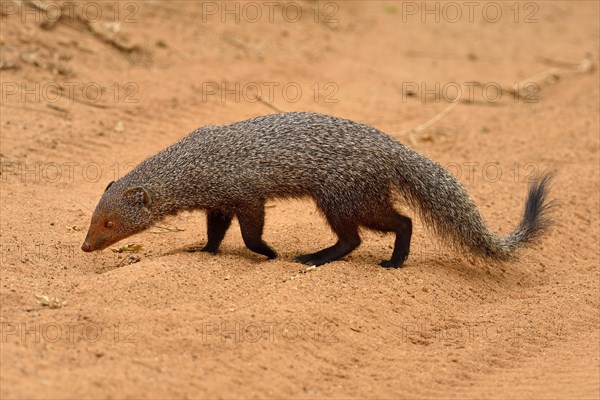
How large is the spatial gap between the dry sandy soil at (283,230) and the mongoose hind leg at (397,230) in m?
0.15

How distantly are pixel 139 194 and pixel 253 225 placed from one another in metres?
0.87

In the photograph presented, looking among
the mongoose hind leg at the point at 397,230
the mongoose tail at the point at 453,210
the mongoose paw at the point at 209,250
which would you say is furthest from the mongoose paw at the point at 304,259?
the mongoose tail at the point at 453,210

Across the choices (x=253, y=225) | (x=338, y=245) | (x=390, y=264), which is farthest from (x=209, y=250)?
(x=390, y=264)

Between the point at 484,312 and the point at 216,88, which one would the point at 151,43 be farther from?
the point at 484,312

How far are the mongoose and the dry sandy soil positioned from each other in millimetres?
322

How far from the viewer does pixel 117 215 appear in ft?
20.0

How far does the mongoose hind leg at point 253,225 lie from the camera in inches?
244

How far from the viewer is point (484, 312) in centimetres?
583

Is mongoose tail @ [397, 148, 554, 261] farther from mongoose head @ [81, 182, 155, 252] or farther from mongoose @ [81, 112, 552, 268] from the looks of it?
mongoose head @ [81, 182, 155, 252]

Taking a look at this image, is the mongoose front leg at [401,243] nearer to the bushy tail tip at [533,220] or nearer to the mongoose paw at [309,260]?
the mongoose paw at [309,260]

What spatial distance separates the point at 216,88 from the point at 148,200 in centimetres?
457

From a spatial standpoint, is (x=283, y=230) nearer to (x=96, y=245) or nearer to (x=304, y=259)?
(x=304, y=259)

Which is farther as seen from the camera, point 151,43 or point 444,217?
point 151,43

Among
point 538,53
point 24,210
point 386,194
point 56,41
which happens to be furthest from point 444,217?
point 538,53
